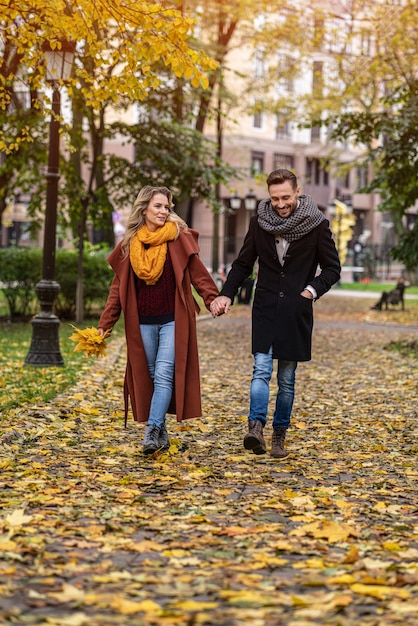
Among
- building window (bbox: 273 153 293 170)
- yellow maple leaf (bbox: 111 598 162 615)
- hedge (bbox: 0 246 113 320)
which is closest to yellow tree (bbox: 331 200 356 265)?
building window (bbox: 273 153 293 170)

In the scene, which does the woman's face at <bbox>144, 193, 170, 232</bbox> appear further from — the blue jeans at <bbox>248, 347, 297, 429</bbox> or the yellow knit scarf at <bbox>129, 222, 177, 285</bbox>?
the blue jeans at <bbox>248, 347, 297, 429</bbox>

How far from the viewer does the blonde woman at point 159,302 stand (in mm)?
7352

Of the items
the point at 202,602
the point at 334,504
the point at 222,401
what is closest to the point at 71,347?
the point at 222,401

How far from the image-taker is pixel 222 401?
1091 cm

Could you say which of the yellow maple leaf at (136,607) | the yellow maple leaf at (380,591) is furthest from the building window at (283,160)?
the yellow maple leaf at (136,607)

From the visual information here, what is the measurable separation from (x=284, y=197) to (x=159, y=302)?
1.11 meters

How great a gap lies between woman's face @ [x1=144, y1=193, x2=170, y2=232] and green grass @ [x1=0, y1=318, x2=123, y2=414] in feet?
9.30

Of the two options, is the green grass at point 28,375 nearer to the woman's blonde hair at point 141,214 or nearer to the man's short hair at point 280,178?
the woman's blonde hair at point 141,214

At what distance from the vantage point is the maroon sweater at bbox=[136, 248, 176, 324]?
24.4ft

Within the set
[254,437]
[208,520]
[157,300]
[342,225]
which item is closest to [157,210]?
[157,300]

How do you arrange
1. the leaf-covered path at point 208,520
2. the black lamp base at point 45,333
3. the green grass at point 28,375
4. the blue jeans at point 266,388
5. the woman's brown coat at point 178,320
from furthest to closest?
the black lamp base at point 45,333, the green grass at point 28,375, the blue jeans at point 266,388, the woman's brown coat at point 178,320, the leaf-covered path at point 208,520

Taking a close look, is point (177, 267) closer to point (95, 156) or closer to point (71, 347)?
point (71, 347)

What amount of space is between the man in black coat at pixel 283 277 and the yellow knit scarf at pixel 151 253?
1.51ft

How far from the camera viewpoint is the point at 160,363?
24.5 ft
